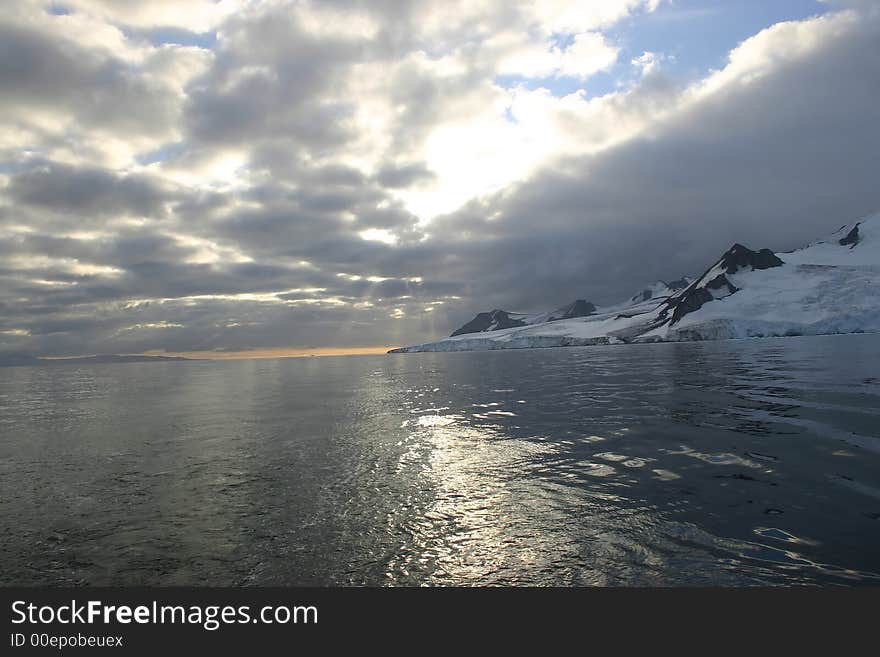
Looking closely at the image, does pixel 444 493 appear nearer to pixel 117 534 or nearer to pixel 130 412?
pixel 117 534

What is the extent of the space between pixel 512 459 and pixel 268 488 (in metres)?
9.34

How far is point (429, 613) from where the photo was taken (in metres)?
7.74

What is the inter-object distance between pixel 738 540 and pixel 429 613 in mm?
7164

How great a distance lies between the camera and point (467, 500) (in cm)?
1380

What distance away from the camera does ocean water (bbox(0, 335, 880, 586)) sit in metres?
9.41

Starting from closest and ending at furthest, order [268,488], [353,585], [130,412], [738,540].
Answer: [353,585], [738,540], [268,488], [130,412]

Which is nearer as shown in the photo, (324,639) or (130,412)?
(324,639)

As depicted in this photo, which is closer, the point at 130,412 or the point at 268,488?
the point at 268,488

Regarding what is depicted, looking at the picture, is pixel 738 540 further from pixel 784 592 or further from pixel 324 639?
pixel 324 639

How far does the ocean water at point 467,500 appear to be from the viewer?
370 inches

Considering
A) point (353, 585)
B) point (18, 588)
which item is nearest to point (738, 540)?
point (353, 585)

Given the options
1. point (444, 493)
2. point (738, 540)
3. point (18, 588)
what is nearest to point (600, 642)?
point (738, 540)

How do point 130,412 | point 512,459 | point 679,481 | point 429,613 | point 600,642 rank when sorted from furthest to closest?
1. point 130,412
2. point 512,459
3. point 679,481
4. point 429,613
5. point 600,642

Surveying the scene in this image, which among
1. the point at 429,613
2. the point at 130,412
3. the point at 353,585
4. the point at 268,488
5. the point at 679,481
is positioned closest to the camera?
the point at 429,613
